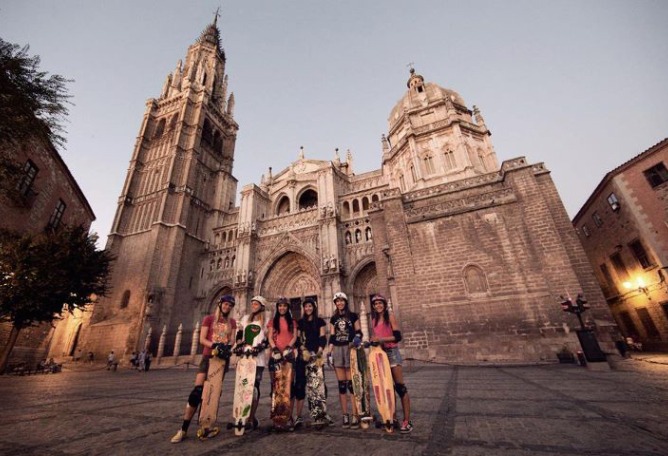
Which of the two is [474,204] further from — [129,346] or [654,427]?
[129,346]

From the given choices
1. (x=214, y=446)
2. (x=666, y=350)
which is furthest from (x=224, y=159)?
(x=666, y=350)

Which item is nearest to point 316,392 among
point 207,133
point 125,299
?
point 125,299

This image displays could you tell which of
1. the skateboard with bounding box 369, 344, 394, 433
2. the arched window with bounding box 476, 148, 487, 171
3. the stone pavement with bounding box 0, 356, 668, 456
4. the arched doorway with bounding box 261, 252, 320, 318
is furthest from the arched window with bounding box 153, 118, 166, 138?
the skateboard with bounding box 369, 344, 394, 433

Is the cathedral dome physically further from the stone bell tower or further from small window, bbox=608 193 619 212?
the stone bell tower

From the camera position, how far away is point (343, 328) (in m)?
3.76

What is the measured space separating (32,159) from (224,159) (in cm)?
2035

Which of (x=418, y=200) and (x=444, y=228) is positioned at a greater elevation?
(x=418, y=200)

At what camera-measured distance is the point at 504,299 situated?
34.3 feet

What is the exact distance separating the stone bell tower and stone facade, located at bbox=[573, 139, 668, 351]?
28.7 meters

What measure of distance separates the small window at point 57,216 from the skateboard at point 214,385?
17.5m

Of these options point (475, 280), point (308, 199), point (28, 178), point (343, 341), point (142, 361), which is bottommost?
point (142, 361)

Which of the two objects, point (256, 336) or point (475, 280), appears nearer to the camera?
point (256, 336)

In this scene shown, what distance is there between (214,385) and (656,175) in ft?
63.2

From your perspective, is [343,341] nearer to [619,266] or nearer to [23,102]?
[23,102]
